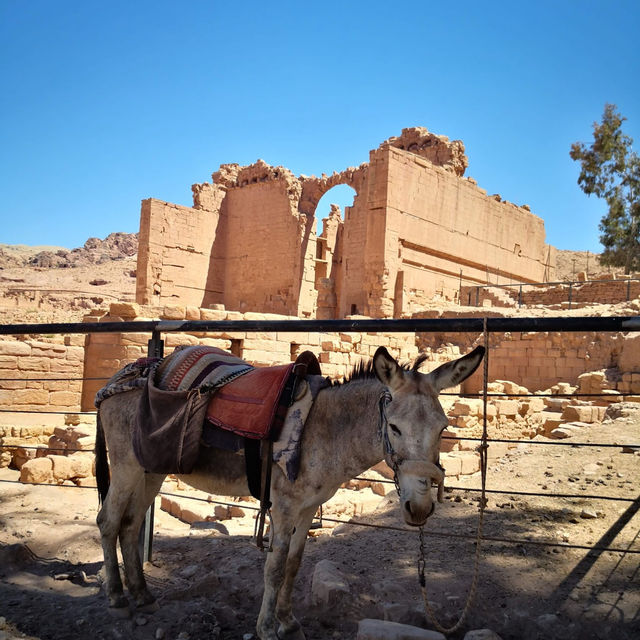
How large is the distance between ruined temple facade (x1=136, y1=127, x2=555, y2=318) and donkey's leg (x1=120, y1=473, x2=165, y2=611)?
57.3ft

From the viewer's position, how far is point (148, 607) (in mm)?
2941

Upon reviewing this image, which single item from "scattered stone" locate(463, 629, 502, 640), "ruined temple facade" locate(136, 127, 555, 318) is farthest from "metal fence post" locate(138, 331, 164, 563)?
"ruined temple facade" locate(136, 127, 555, 318)

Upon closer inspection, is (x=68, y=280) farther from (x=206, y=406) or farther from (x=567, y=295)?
(x=206, y=406)

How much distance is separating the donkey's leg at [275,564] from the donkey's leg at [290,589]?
0.14 meters

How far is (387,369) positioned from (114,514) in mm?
1746

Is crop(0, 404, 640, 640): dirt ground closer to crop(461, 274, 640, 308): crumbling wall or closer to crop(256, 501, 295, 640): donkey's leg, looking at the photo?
crop(256, 501, 295, 640): donkey's leg

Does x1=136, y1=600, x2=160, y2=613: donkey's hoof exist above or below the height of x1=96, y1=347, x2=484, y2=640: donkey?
below

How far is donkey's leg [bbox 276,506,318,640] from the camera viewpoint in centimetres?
260

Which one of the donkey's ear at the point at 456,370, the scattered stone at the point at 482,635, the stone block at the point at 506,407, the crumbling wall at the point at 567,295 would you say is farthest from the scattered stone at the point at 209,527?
the crumbling wall at the point at 567,295

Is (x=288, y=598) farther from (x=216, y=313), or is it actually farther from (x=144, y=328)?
(x=216, y=313)

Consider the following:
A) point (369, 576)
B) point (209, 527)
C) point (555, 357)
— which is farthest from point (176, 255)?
point (369, 576)

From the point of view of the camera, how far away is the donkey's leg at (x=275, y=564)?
2430 millimetres

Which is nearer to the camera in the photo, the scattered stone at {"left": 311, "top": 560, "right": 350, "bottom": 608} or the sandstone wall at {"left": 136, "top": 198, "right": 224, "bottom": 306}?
the scattered stone at {"left": 311, "top": 560, "right": 350, "bottom": 608}

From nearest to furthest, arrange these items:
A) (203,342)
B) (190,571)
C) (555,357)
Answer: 1. (190,571)
2. (203,342)
3. (555,357)
